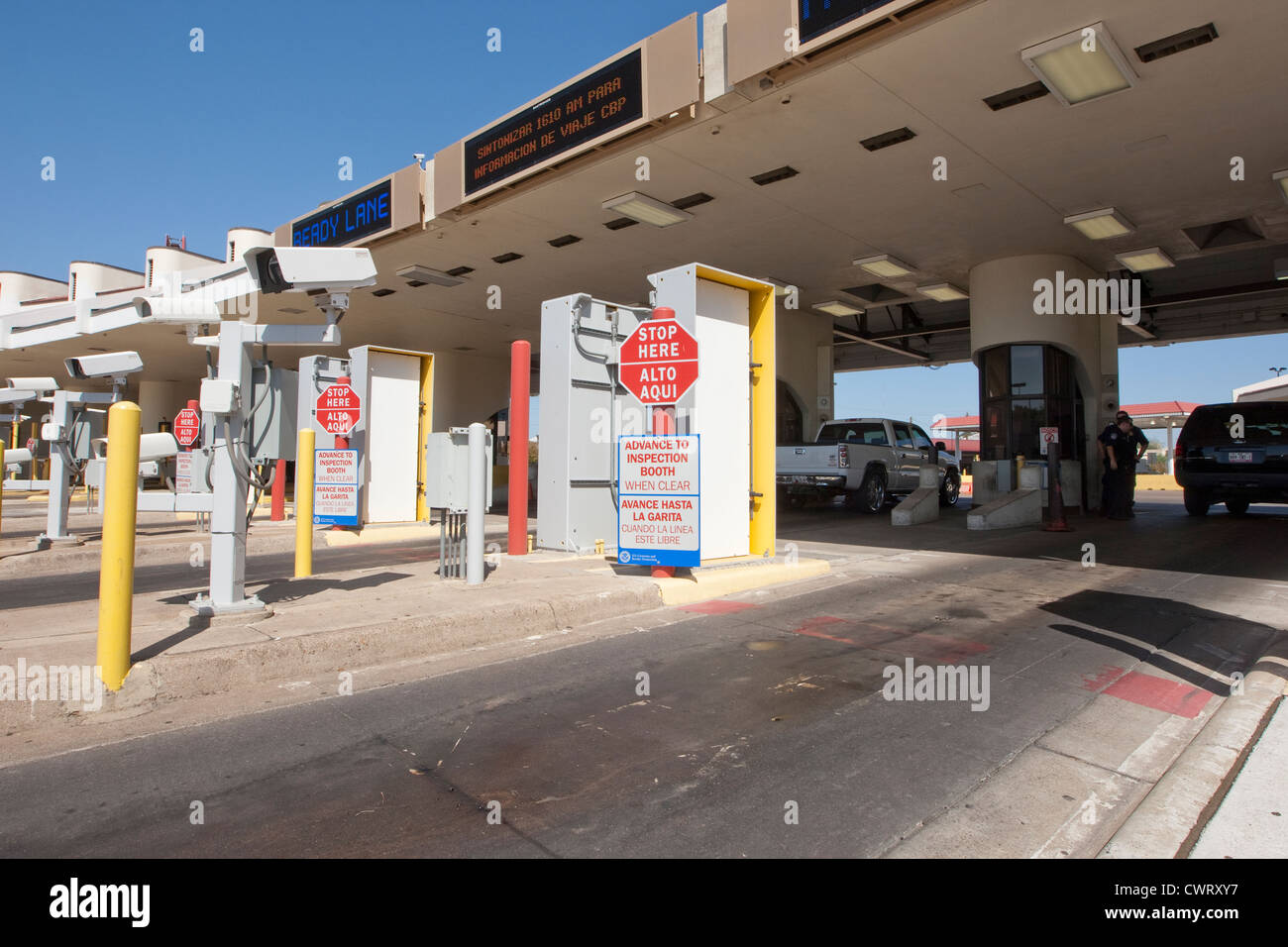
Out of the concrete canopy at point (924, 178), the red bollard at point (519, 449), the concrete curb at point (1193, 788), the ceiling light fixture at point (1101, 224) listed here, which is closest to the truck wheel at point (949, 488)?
the concrete canopy at point (924, 178)

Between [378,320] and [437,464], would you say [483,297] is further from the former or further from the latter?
[437,464]

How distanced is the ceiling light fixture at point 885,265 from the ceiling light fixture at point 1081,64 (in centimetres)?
696

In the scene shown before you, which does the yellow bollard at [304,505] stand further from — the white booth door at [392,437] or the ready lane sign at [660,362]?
the white booth door at [392,437]

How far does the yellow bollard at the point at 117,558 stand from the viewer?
401cm

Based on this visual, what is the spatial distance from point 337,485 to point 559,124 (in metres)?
6.41

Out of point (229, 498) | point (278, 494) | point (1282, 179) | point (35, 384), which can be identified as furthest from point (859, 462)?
point (35, 384)

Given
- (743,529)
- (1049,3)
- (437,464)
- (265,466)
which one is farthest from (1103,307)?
(265,466)

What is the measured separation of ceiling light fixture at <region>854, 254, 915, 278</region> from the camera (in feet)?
53.6

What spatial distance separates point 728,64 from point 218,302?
6.91 metres

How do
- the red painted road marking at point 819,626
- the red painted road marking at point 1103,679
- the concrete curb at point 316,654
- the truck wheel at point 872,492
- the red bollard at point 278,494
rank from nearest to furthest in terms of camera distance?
the concrete curb at point 316,654
the red painted road marking at point 1103,679
the red painted road marking at point 819,626
the red bollard at point 278,494
the truck wheel at point 872,492

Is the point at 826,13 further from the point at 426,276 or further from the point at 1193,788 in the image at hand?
the point at 426,276

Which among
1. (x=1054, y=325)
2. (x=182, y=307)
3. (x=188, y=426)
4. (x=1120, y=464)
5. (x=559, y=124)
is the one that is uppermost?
(x=559, y=124)

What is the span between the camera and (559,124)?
36.7 feet

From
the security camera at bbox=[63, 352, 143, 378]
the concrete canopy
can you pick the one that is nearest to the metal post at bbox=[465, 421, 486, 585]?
the security camera at bbox=[63, 352, 143, 378]
